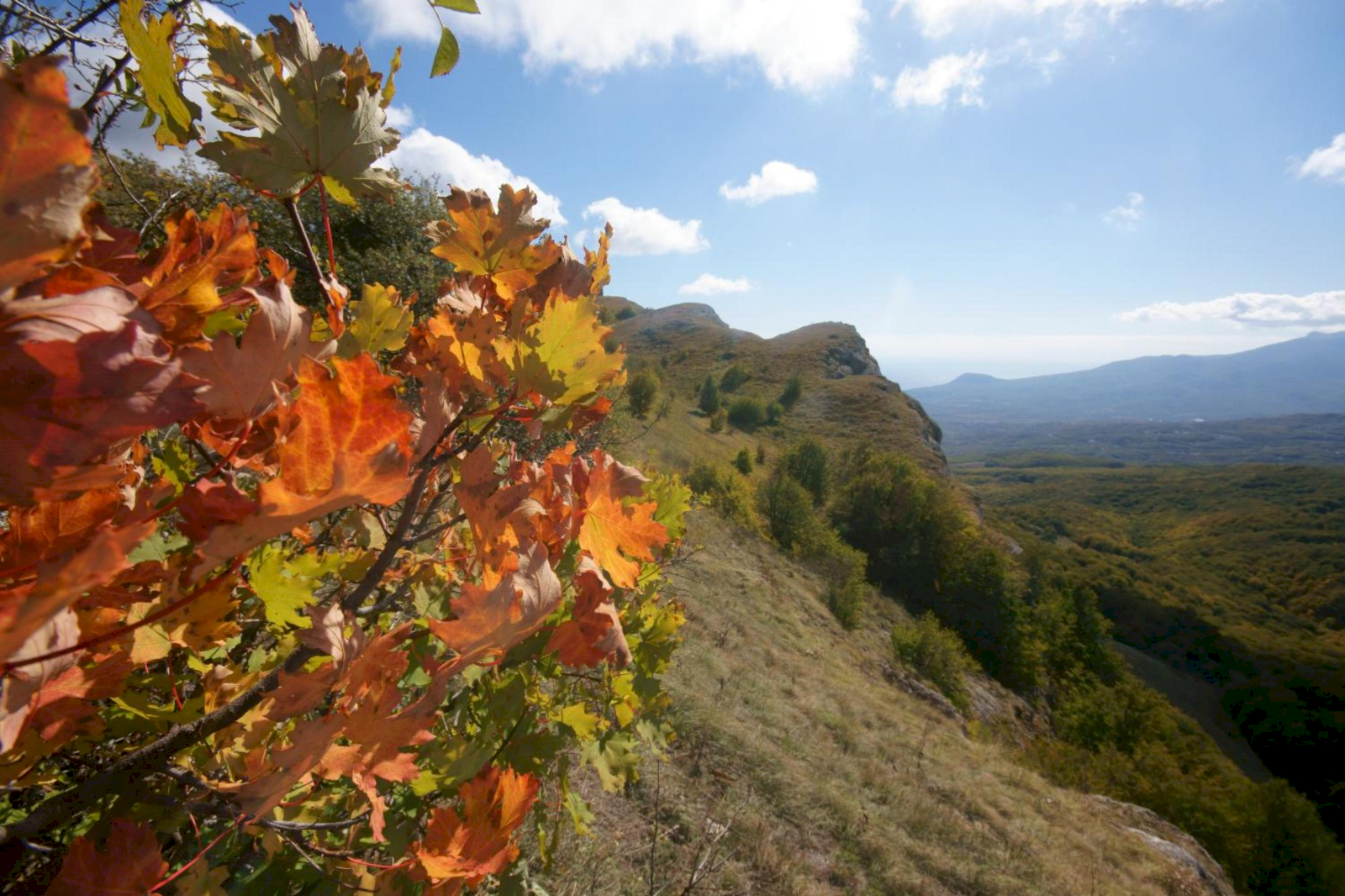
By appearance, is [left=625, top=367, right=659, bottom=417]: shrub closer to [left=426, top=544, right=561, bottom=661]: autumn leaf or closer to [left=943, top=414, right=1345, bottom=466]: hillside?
[left=426, top=544, right=561, bottom=661]: autumn leaf

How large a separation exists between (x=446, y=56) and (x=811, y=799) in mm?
5867

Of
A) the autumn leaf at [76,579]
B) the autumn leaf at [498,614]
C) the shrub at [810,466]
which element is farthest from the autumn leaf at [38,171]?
the shrub at [810,466]

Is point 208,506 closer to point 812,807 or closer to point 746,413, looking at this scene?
point 812,807

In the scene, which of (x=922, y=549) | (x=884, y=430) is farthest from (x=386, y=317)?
(x=884, y=430)

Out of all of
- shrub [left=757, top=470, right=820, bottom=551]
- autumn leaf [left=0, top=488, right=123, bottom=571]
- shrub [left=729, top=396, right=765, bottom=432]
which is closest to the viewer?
autumn leaf [left=0, top=488, right=123, bottom=571]

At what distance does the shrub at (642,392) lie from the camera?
22.4m

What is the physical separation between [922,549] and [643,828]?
3145 centimetres

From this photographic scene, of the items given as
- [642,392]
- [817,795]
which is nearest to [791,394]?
[642,392]

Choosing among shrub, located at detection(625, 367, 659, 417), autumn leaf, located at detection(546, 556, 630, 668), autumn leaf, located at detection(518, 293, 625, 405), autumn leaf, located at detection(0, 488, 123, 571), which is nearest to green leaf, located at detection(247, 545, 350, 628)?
autumn leaf, located at detection(0, 488, 123, 571)

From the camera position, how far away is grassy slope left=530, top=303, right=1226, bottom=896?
3484 mm

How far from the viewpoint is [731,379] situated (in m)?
50.0

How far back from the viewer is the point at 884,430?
44.7 metres

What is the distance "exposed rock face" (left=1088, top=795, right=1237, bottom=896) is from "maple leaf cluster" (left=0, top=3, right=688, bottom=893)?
43.8 ft

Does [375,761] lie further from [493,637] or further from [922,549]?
[922,549]
